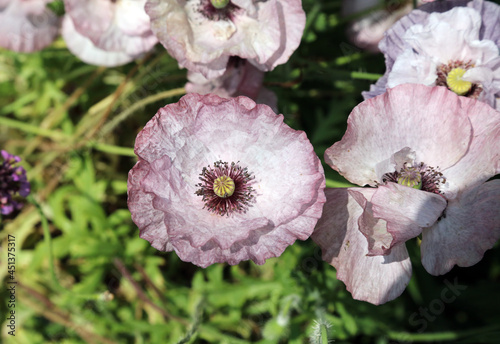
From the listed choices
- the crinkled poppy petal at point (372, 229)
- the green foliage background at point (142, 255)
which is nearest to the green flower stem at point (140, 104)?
the green foliage background at point (142, 255)

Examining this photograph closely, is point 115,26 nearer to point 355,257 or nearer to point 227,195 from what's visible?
point 227,195

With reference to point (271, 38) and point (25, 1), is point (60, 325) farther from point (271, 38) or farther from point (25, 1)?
point (271, 38)

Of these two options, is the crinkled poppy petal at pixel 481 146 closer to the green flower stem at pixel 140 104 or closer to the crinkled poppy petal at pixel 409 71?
the crinkled poppy petal at pixel 409 71

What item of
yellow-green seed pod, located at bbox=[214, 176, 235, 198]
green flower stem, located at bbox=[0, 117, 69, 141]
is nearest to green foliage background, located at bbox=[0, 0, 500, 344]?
green flower stem, located at bbox=[0, 117, 69, 141]

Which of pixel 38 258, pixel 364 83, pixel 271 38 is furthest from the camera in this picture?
pixel 38 258

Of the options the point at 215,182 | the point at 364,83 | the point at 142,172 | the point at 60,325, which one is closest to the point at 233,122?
the point at 215,182

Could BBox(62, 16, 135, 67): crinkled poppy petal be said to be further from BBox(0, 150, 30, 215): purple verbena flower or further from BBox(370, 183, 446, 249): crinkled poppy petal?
BBox(370, 183, 446, 249): crinkled poppy petal
